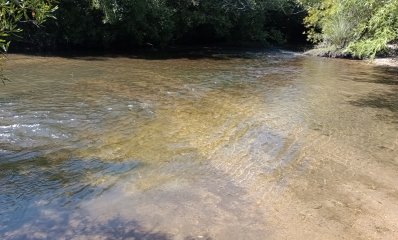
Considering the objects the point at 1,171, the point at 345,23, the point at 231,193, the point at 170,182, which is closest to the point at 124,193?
the point at 170,182

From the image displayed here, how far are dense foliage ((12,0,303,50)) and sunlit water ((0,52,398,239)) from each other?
22.0ft

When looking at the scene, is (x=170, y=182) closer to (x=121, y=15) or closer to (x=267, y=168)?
(x=267, y=168)

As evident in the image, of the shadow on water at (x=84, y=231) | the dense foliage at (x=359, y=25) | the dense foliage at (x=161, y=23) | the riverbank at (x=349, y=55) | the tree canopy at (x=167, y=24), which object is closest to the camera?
the shadow on water at (x=84, y=231)

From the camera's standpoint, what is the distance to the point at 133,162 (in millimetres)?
7781

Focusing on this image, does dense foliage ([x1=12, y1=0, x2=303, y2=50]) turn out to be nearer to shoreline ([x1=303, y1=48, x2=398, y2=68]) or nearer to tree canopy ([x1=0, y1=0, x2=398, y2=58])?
tree canopy ([x1=0, y1=0, x2=398, y2=58])

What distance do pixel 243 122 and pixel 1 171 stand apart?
5571 mm

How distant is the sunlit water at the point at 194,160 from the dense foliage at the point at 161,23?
6715 millimetres

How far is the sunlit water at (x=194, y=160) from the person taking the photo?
230 inches

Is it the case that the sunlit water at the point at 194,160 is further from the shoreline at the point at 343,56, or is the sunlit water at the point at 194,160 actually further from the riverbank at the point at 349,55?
the riverbank at the point at 349,55

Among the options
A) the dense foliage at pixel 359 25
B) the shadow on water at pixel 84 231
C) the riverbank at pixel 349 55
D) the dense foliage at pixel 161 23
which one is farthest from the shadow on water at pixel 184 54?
the shadow on water at pixel 84 231

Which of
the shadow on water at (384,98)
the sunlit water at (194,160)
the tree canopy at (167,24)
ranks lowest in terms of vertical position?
the sunlit water at (194,160)

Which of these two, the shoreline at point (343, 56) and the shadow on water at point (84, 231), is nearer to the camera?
the shadow on water at point (84, 231)

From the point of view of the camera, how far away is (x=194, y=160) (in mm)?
8023

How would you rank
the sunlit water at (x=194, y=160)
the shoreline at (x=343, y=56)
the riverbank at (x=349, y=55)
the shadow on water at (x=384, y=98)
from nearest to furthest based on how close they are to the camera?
1. the sunlit water at (x=194, y=160)
2. the shadow on water at (x=384, y=98)
3. the shoreline at (x=343, y=56)
4. the riverbank at (x=349, y=55)
